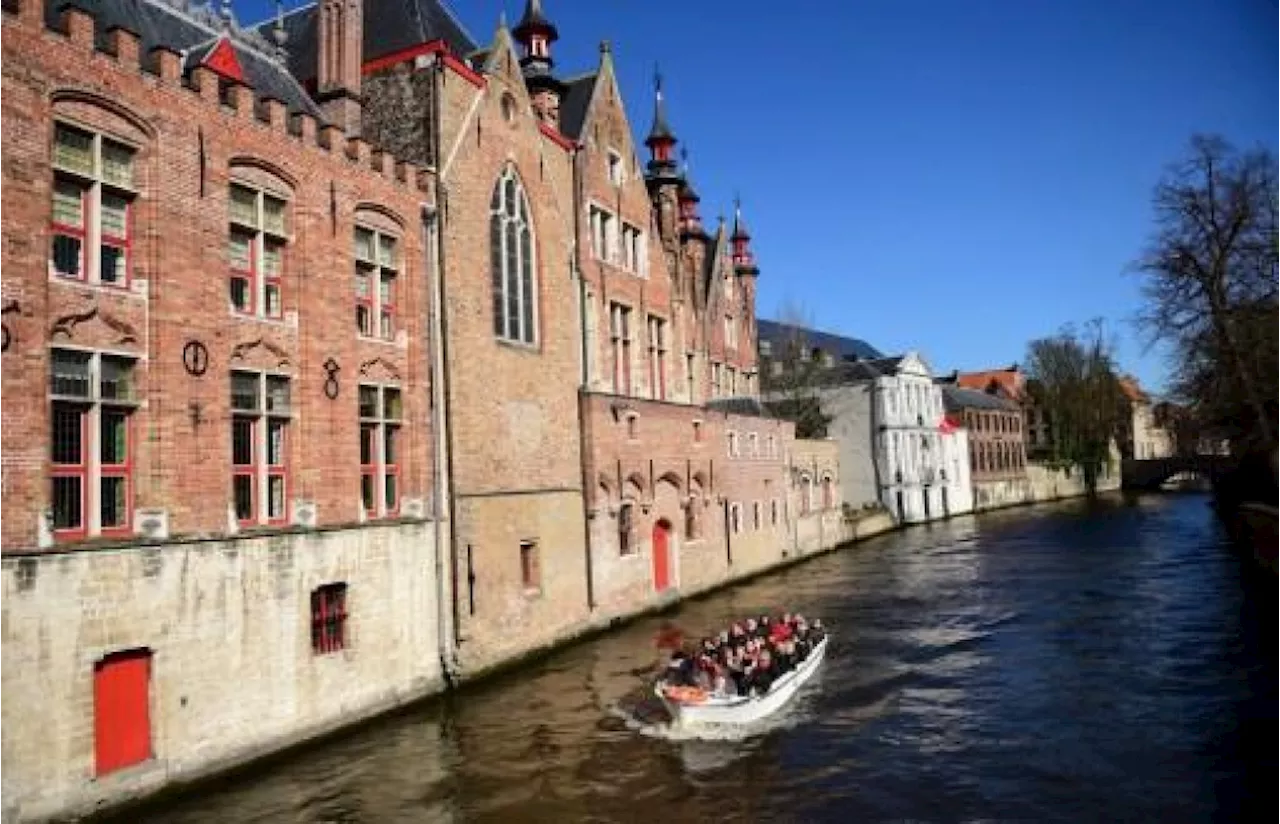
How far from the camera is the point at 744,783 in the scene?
48.0 feet

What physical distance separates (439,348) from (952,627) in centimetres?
1547

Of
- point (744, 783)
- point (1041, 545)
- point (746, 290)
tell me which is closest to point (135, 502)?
point (744, 783)

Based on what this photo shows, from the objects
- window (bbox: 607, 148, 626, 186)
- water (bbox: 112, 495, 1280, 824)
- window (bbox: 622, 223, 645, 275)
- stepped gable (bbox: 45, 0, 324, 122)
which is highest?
window (bbox: 607, 148, 626, 186)

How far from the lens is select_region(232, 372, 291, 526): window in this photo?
16.0 meters

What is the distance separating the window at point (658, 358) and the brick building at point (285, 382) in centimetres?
272

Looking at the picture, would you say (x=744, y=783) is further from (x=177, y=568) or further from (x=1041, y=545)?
(x=1041, y=545)

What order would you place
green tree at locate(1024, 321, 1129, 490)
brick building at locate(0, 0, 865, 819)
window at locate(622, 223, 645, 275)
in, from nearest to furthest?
brick building at locate(0, 0, 865, 819)
window at locate(622, 223, 645, 275)
green tree at locate(1024, 321, 1129, 490)

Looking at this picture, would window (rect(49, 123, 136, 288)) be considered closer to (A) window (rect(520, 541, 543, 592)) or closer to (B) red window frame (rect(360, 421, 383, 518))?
(B) red window frame (rect(360, 421, 383, 518))

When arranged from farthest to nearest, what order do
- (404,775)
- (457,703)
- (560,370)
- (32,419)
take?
(560,370) → (457,703) → (404,775) → (32,419)

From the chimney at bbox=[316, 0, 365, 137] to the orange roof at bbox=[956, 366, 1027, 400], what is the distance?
Result: 8687 centimetres

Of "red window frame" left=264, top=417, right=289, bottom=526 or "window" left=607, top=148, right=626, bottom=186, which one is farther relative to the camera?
"window" left=607, top=148, right=626, bottom=186

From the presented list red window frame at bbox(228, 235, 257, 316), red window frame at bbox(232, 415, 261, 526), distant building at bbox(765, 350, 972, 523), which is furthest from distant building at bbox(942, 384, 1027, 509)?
red window frame at bbox(228, 235, 257, 316)

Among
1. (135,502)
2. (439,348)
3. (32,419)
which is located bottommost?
(135,502)

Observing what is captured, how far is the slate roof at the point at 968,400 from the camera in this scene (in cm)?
8012
